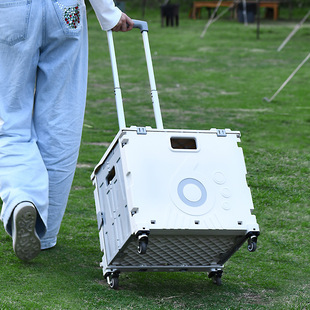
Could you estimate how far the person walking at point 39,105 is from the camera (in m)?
2.86

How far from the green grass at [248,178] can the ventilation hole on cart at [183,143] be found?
2.07ft

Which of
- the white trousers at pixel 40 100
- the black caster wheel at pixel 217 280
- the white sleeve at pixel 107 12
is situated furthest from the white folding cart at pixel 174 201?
the white sleeve at pixel 107 12

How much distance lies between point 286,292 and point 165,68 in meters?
7.93

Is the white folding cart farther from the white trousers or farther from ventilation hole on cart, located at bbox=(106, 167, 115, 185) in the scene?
the white trousers

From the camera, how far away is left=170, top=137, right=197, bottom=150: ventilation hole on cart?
9.78ft

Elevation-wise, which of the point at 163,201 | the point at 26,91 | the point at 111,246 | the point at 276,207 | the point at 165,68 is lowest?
the point at 165,68

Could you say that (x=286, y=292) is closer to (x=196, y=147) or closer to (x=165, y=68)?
(x=196, y=147)

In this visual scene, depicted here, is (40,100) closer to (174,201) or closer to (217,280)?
(174,201)

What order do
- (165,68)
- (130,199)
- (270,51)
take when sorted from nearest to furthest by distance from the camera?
(130,199)
(165,68)
(270,51)

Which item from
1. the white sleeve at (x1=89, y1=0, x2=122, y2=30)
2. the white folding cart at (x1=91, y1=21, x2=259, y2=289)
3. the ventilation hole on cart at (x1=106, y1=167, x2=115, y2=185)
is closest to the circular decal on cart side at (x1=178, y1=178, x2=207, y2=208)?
the white folding cart at (x1=91, y1=21, x2=259, y2=289)

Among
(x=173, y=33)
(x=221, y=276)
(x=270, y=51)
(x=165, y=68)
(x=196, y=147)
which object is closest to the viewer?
(x=196, y=147)

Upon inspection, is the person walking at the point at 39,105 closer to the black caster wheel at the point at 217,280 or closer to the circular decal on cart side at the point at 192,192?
the circular decal on cart side at the point at 192,192

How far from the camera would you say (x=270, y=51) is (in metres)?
13.0

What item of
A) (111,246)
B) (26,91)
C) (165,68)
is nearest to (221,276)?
(111,246)
